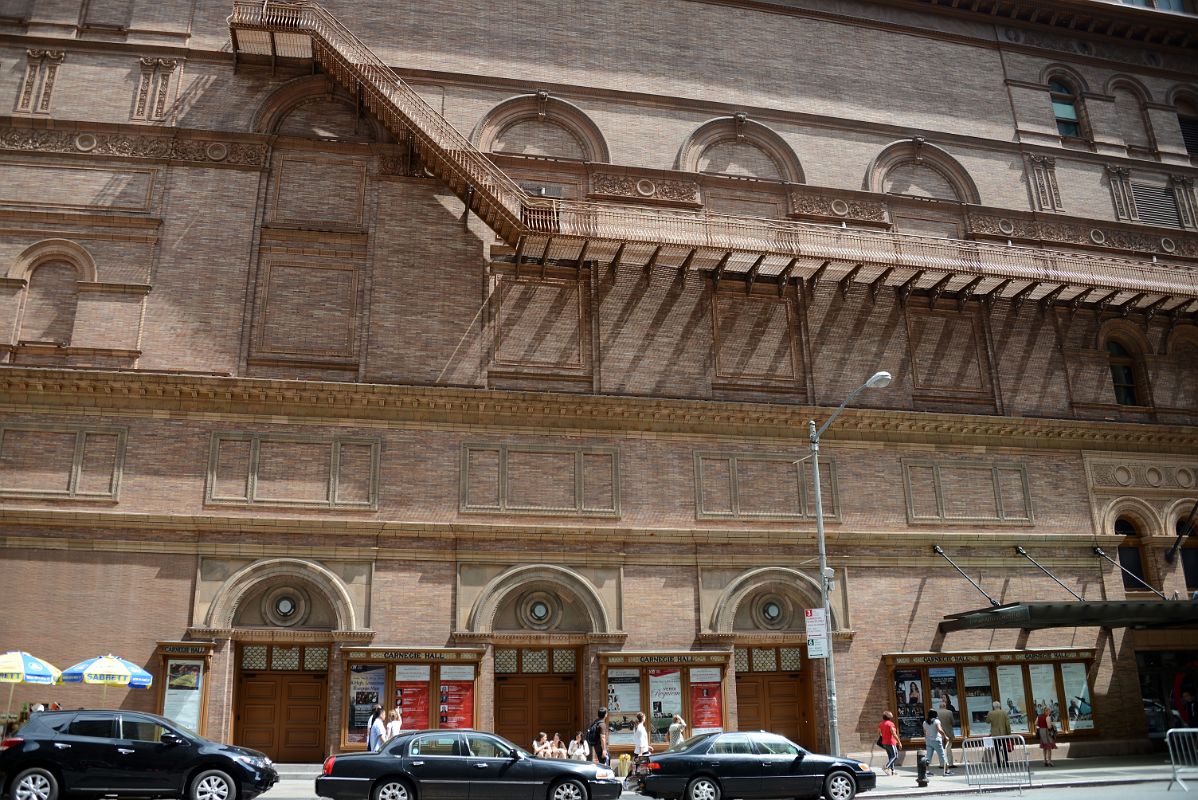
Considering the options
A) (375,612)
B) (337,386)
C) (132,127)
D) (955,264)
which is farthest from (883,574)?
(132,127)

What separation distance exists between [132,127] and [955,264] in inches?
929

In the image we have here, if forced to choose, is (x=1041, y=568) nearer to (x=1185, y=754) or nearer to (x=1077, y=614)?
(x=1077, y=614)

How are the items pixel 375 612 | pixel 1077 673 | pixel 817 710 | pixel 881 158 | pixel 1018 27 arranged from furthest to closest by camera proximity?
pixel 1018 27
pixel 881 158
pixel 1077 673
pixel 817 710
pixel 375 612

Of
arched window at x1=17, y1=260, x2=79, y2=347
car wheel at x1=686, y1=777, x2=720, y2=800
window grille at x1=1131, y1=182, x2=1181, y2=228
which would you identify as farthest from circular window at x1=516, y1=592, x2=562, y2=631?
window grille at x1=1131, y1=182, x2=1181, y2=228

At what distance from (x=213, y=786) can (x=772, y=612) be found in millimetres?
14920

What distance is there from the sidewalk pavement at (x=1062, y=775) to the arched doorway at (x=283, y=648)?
12.8m

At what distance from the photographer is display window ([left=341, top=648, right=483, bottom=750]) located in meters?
22.3

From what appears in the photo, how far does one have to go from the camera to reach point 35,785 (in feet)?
49.1

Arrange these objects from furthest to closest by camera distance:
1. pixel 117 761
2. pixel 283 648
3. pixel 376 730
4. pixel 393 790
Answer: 1. pixel 283 648
2. pixel 376 730
3. pixel 393 790
4. pixel 117 761

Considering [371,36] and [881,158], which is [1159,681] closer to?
[881,158]

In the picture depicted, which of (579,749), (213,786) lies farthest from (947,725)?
(213,786)

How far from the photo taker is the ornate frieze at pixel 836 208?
1166 inches

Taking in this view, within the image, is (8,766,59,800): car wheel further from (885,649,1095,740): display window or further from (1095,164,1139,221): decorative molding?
(1095,164,1139,221): decorative molding

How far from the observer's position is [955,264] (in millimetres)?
27578
